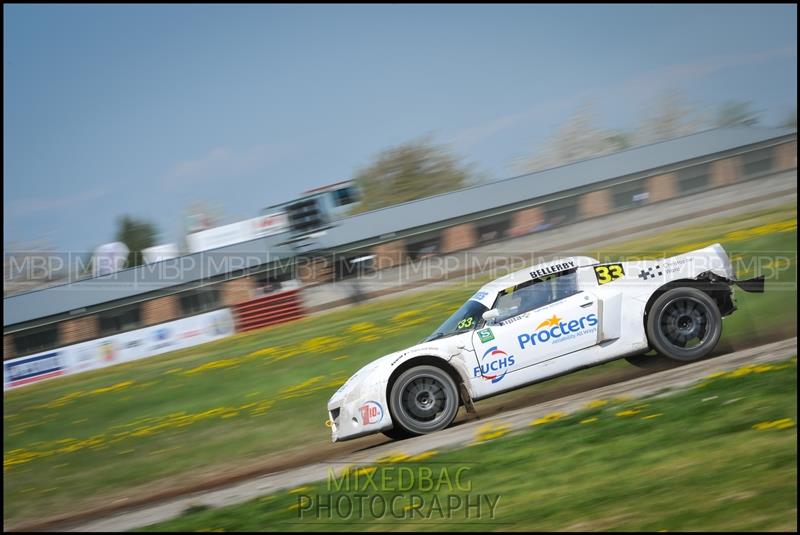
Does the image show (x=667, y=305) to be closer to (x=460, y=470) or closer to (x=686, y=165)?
(x=460, y=470)

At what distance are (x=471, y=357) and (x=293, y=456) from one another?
2.62 meters

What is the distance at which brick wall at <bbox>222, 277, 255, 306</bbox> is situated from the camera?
1586 cm

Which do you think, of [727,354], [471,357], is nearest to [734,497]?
[471,357]

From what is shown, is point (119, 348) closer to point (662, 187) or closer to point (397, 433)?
point (397, 433)

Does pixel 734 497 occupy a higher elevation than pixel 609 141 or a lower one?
lower

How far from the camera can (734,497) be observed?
4094 millimetres

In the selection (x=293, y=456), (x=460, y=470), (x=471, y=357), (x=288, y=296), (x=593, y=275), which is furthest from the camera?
(x=288, y=296)

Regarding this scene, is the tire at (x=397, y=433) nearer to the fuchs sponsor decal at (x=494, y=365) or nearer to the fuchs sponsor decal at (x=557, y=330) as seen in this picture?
the fuchs sponsor decal at (x=494, y=365)

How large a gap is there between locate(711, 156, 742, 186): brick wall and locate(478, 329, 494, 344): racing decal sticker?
11.5 metres

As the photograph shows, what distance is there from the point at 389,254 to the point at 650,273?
9902mm

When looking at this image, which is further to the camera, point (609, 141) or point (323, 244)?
point (609, 141)

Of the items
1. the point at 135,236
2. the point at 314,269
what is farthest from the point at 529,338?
the point at 135,236

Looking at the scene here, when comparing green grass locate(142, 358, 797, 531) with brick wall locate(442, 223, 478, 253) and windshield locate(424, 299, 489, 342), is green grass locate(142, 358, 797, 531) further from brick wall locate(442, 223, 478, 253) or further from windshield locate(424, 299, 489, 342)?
brick wall locate(442, 223, 478, 253)

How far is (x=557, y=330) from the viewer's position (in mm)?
7172
